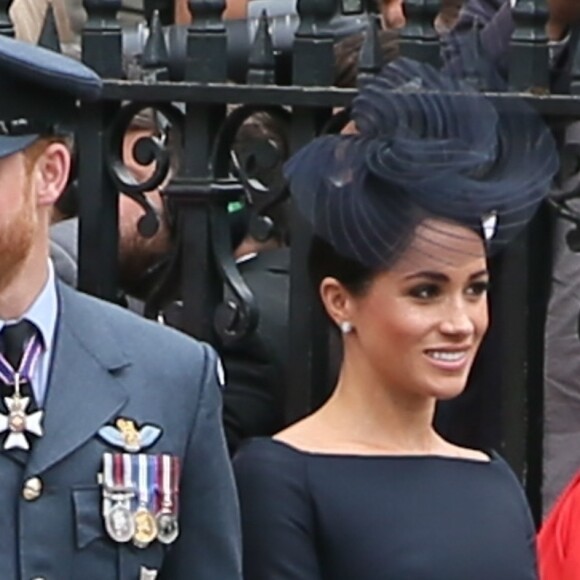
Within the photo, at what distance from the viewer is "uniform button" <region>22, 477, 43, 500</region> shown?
3266mm

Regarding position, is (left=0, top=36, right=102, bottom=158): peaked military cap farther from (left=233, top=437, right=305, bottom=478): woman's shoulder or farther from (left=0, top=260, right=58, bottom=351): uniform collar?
(left=233, top=437, right=305, bottom=478): woman's shoulder

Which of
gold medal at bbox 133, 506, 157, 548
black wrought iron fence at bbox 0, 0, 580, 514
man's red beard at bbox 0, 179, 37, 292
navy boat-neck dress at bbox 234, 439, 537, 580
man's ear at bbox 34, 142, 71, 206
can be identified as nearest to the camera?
man's red beard at bbox 0, 179, 37, 292

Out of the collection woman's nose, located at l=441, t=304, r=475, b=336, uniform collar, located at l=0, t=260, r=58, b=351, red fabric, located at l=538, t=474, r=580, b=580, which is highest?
uniform collar, located at l=0, t=260, r=58, b=351

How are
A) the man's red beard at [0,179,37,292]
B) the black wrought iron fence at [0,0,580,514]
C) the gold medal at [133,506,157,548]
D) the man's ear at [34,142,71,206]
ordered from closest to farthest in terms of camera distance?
the man's red beard at [0,179,37,292] → the man's ear at [34,142,71,206] → the gold medal at [133,506,157,548] → the black wrought iron fence at [0,0,580,514]

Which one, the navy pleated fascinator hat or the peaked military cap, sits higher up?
the peaked military cap

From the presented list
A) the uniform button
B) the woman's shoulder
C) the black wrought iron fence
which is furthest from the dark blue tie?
the black wrought iron fence

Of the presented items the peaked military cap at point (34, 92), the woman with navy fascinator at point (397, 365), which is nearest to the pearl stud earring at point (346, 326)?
the woman with navy fascinator at point (397, 365)

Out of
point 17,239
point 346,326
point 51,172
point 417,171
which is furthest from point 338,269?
point 17,239

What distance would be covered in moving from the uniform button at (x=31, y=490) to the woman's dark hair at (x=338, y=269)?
2.29 feet

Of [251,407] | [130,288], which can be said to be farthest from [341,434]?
[130,288]

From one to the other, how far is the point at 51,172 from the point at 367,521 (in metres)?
0.79

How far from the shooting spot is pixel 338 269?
146 inches

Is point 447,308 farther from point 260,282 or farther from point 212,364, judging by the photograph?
point 260,282

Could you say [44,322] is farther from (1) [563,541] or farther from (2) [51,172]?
(1) [563,541]
